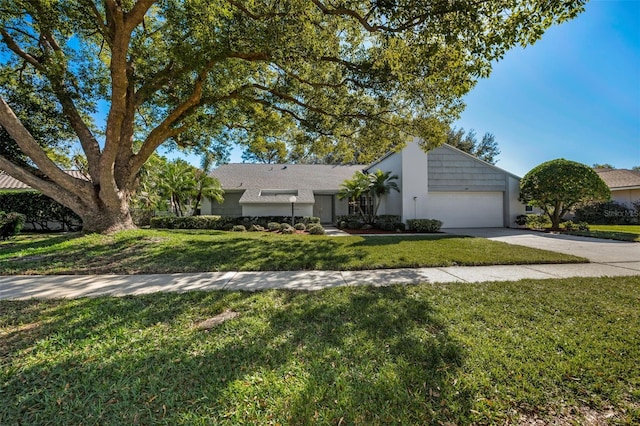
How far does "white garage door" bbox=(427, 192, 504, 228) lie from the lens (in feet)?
55.3

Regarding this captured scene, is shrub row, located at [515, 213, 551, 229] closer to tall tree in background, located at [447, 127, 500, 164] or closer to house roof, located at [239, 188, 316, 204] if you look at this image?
house roof, located at [239, 188, 316, 204]

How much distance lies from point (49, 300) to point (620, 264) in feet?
40.5

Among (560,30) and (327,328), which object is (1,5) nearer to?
(327,328)

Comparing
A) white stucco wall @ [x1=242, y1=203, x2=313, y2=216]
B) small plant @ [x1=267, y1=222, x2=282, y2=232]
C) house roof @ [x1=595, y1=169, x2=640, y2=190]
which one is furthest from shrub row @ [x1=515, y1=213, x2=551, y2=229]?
small plant @ [x1=267, y1=222, x2=282, y2=232]

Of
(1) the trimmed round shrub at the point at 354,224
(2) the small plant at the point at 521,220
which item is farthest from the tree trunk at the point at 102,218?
(2) the small plant at the point at 521,220

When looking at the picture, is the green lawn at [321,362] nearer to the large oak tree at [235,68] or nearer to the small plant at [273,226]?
the large oak tree at [235,68]

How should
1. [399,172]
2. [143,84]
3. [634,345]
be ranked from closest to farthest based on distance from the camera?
[634,345]
[143,84]
[399,172]

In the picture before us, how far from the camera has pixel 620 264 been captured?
684 centimetres

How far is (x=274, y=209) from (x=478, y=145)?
3229cm

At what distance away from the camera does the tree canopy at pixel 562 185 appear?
45.7ft

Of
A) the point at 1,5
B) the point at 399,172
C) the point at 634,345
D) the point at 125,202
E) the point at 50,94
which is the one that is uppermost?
the point at 1,5

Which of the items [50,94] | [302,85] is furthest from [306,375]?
[50,94]

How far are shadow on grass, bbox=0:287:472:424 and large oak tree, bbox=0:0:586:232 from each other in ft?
19.1

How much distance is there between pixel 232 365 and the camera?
257 centimetres
